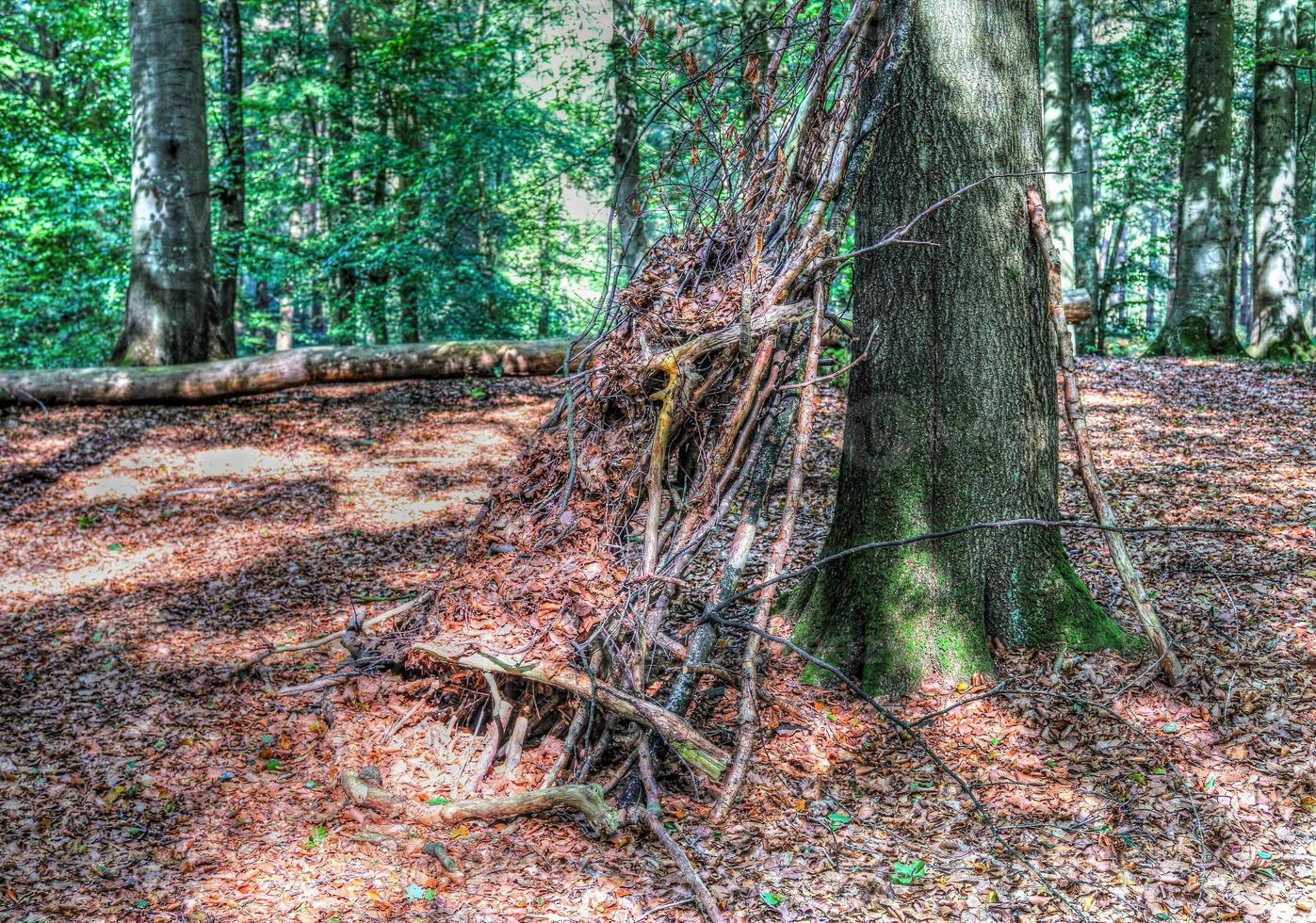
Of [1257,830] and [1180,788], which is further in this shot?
[1180,788]

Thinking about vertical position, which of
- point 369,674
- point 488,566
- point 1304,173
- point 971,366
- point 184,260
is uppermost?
point 1304,173

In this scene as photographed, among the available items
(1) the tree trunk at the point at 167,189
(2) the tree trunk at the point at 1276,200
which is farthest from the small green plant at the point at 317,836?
(2) the tree trunk at the point at 1276,200

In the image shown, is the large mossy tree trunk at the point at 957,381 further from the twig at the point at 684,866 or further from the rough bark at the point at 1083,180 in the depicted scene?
the rough bark at the point at 1083,180

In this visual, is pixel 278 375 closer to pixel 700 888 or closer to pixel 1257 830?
pixel 700 888

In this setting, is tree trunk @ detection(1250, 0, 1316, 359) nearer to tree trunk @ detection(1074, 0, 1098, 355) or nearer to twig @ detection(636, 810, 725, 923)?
tree trunk @ detection(1074, 0, 1098, 355)

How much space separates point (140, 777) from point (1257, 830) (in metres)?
4.53

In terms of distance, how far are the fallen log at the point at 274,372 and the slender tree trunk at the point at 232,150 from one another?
100 inches

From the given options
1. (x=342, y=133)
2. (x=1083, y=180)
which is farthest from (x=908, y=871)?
(x=342, y=133)

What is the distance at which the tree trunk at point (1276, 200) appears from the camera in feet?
42.6

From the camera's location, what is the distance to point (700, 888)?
2865mm

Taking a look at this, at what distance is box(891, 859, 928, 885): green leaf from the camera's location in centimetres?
302

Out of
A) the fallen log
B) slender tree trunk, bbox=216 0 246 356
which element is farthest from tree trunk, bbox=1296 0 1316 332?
slender tree trunk, bbox=216 0 246 356

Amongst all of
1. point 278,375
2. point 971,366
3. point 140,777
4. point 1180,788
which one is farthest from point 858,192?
point 278,375

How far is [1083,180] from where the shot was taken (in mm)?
16312
